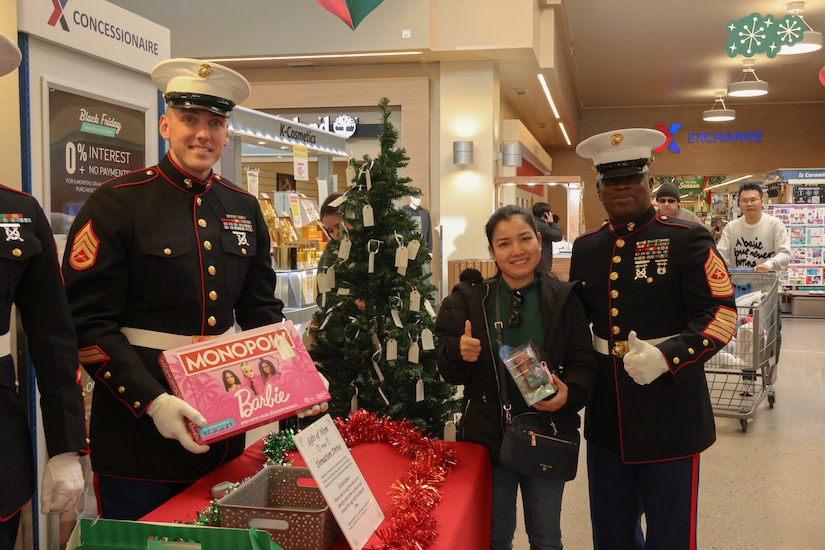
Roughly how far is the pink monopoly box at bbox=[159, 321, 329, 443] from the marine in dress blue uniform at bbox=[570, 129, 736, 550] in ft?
3.28

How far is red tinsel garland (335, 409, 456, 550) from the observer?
1642mm

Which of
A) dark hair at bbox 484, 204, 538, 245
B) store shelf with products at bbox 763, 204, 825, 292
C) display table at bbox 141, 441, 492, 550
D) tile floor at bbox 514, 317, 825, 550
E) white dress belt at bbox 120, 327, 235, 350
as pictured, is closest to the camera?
display table at bbox 141, 441, 492, 550

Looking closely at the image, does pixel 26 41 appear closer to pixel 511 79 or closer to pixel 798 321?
pixel 511 79

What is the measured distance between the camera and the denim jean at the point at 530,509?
2.32 m

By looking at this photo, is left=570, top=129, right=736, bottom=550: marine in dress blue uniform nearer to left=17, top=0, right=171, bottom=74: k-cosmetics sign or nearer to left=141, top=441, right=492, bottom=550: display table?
left=141, top=441, right=492, bottom=550: display table

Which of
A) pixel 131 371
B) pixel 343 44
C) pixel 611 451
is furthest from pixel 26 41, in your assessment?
pixel 343 44

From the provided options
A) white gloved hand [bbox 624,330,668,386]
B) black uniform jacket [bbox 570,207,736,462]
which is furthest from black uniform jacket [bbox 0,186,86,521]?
black uniform jacket [bbox 570,207,736,462]

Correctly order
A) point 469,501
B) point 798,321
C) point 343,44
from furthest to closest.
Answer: point 798,321 → point 343,44 → point 469,501

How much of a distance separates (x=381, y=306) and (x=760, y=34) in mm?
6520

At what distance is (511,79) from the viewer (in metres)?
11.9

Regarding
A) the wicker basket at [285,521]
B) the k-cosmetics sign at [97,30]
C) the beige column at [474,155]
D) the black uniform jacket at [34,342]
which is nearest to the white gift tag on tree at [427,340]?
the wicker basket at [285,521]

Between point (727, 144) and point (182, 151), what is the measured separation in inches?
828

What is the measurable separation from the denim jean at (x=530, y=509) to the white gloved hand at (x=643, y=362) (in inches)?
17.7

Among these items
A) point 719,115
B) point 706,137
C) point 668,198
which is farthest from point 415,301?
point 706,137
